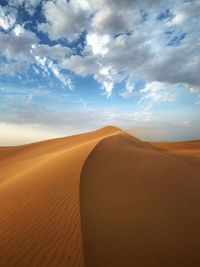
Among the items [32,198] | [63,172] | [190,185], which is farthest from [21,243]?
[190,185]

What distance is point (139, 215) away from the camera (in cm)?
543

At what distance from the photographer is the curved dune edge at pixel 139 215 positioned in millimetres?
4168

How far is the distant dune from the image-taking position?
409 cm

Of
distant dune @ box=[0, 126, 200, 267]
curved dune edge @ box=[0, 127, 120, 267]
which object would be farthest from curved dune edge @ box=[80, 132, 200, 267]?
curved dune edge @ box=[0, 127, 120, 267]

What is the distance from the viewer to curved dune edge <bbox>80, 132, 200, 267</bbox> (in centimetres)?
417

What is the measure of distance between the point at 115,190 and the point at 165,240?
2.30 metres

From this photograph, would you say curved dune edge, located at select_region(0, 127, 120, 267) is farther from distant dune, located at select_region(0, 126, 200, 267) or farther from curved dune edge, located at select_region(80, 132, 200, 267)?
curved dune edge, located at select_region(80, 132, 200, 267)

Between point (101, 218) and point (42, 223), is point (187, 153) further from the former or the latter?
point (42, 223)

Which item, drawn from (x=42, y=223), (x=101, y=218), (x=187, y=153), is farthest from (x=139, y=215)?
(x=187, y=153)

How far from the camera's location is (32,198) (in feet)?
21.0

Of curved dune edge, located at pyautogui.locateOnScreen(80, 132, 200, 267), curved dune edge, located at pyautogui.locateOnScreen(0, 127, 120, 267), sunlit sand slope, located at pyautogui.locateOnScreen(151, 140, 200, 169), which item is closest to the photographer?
curved dune edge, located at pyautogui.locateOnScreen(0, 127, 120, 267)

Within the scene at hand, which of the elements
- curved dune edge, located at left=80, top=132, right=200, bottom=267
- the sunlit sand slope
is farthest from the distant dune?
the sunlit sand slope

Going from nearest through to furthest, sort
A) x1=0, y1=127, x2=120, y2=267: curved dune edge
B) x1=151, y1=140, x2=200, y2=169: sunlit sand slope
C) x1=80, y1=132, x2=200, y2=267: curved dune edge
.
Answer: x1=0, y1=127, x2=120, y2=267: curved dune edge < x1=80, y1=132, x2=200, y2=267: curved dune edge < x1=151, y1=140, x2=200, y2=169: sunlit sand slope

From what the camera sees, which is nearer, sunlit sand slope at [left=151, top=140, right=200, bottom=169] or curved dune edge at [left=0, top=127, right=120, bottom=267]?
curved dune edge at [left=0, top=127, right=120, bottom=267]
